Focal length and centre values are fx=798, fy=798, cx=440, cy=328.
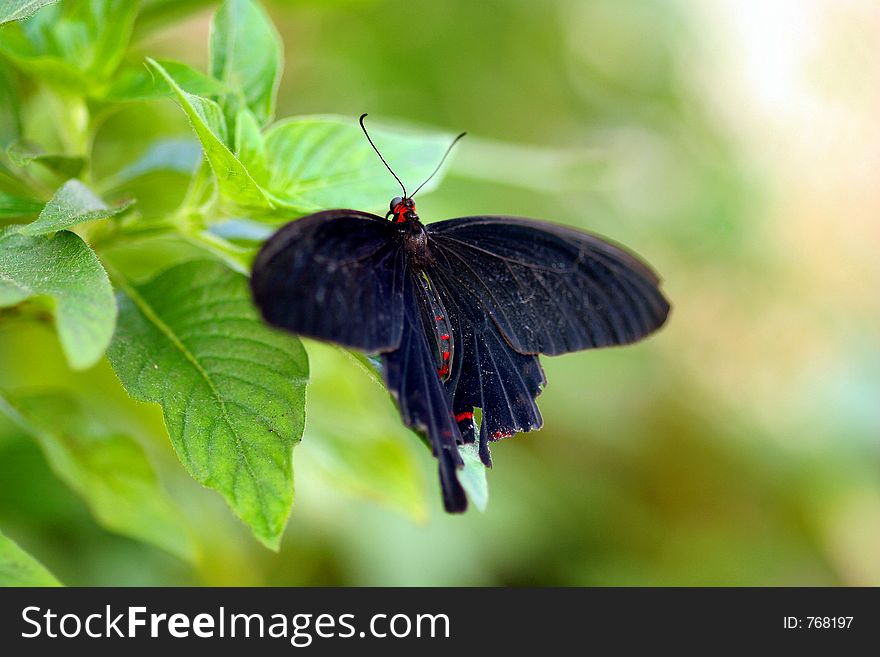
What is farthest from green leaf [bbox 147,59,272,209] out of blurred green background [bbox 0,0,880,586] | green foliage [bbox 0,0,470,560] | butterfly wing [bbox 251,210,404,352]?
blurred green background [bbox 0,0,880,586]

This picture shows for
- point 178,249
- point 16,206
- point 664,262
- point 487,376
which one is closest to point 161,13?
point 178,249

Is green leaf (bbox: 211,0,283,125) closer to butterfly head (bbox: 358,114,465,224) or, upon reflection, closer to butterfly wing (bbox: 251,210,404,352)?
butterfly head (bbox: 358,114,465,224)

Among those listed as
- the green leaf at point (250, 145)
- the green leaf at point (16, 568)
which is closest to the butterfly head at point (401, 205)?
the green leaf at point (250, 145)

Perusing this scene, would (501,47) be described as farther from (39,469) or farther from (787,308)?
(39,469)

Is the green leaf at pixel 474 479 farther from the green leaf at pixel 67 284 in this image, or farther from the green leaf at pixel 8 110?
the green leaf at pixel 8 110

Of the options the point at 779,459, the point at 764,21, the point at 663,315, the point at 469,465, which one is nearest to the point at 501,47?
the point at 764,21

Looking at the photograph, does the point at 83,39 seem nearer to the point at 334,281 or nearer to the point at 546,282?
the point at 334,281
